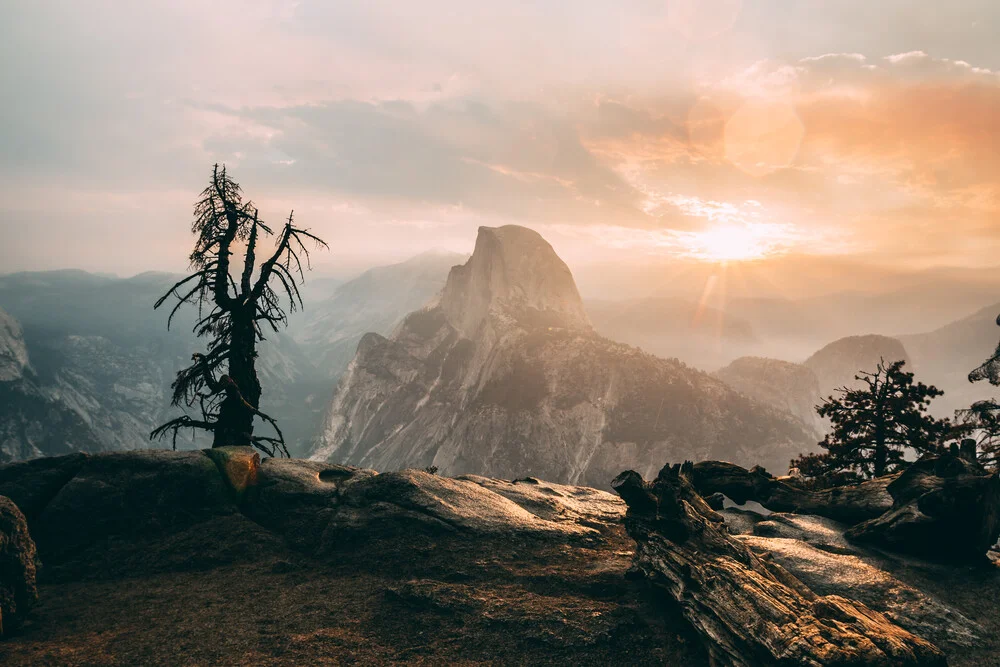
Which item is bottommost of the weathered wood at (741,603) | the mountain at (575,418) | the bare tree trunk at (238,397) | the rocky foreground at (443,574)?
the mountain at (575,418)

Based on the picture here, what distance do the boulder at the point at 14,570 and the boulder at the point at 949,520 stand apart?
76.5ft

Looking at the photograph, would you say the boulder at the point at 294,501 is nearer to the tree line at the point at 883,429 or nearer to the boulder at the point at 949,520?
the boulder at the point at 949,520

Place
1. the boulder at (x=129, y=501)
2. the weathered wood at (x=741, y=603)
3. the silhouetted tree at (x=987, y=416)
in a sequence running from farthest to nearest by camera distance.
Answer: the silhouetted tree at (x=987, y=416) → the boulder at (x=129, y=501) → the weathered wood at (x=741, y=603)

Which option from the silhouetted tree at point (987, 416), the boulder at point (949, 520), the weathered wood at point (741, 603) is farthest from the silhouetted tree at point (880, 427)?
the weathered wood at point (741, 603)

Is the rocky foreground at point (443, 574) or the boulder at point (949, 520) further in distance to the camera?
the boulder at point (949, 520)

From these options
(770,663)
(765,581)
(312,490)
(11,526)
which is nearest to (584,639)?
(770,663)

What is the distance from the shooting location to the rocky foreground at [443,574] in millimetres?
8836

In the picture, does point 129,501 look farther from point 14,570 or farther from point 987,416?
point 987,416

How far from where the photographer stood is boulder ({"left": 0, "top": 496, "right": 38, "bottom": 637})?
892cm

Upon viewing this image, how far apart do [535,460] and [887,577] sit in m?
126

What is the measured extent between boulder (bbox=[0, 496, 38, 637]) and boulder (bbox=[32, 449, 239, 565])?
2.80 m

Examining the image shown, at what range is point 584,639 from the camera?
9594 mm

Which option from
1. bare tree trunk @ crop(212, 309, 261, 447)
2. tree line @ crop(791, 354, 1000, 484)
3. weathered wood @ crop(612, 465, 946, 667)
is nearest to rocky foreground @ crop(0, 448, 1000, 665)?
weathered wood @ crop(612, 465, 946, 667)

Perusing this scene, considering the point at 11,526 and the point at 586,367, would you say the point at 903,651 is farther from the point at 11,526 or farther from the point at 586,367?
the point at 586,367
